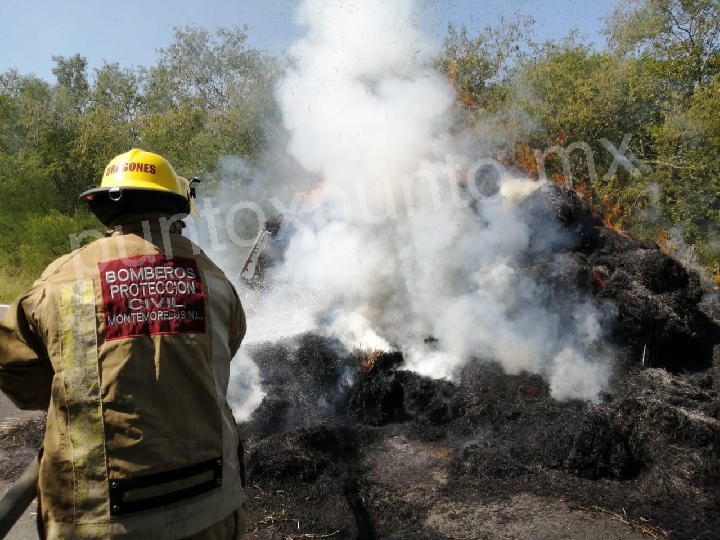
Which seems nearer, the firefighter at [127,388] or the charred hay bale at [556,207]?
the firefighter at [127,388]

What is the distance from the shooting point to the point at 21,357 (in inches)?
70.5

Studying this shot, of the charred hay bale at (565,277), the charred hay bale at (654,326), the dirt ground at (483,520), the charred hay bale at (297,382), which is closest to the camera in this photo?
the dirt ground at (483,520)

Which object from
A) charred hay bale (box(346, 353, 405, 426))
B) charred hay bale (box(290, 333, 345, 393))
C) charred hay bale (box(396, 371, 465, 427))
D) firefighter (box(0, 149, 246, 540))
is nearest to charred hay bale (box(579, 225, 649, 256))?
charred hay bale (box(396, 371, 465, 427))

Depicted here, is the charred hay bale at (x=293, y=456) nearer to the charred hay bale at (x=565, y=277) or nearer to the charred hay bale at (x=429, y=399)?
the charred hay bale at (x=429, y=399)

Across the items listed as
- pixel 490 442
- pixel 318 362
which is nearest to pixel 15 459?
pixel 318 362

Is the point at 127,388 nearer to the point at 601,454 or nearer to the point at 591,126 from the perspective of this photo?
the point at 601,454

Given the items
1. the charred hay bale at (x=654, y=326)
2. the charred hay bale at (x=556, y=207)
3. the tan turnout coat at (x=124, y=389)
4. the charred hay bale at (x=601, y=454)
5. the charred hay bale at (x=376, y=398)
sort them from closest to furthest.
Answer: the tan turnout coat at (x=124, y=389), the charred hay bale at (x=601, y=454), the charred hay bale at (x=376, y=398), the charred hay bale at (x=654, y=326), the charred hay bale at (x=556, y=207)

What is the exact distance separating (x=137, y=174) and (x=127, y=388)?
2.57 ft

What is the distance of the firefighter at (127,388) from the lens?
5.50 ft

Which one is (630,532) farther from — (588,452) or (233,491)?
(233,491)

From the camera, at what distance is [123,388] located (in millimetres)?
1682

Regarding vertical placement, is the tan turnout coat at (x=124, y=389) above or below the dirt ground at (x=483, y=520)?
above

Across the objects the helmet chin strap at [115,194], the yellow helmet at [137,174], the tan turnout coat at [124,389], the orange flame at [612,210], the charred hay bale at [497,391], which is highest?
the orange flame at [612,210]

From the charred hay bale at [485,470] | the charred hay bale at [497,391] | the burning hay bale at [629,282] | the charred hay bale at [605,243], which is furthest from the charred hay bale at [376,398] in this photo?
the charred hay bale at [605,243]
